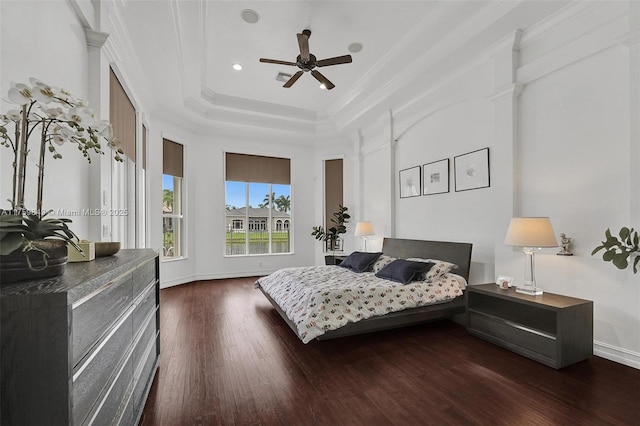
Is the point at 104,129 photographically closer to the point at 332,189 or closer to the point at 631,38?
the point at 631,38

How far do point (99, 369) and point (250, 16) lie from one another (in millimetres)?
3450

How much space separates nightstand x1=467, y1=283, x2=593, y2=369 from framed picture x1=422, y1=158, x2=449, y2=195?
162 centimetres

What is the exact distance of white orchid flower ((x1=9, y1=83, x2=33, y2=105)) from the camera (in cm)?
109

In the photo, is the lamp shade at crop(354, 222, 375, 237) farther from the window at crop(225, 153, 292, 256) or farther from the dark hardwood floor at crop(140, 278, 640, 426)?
the dark hardwood floor at crop(140, 278, 640, 426)

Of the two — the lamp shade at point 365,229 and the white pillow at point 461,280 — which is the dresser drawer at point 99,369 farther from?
the lamp shade at point 365,229

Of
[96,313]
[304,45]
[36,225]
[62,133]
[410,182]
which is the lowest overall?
[96,313]

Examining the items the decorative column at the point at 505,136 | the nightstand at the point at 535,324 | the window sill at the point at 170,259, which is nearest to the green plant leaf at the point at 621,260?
the nightstand at the point at 535,324

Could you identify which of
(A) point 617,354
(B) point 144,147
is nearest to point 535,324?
(A) point 617,354

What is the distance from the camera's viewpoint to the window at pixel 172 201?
5.59 m

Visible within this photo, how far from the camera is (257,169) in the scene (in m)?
6.74

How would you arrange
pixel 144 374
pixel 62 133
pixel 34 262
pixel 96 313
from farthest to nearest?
pixel 144 374 → pixel 62 133 → pixel 96 313 → pixel 34 262

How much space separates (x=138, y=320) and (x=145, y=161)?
3745 millimetres

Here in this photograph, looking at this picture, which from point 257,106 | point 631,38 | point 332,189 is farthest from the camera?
point 332,189

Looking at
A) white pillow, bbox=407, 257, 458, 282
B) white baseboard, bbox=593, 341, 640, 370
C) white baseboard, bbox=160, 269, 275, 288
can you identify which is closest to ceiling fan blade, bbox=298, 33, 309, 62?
white pillow, bbox=407, 257, 458, 282
